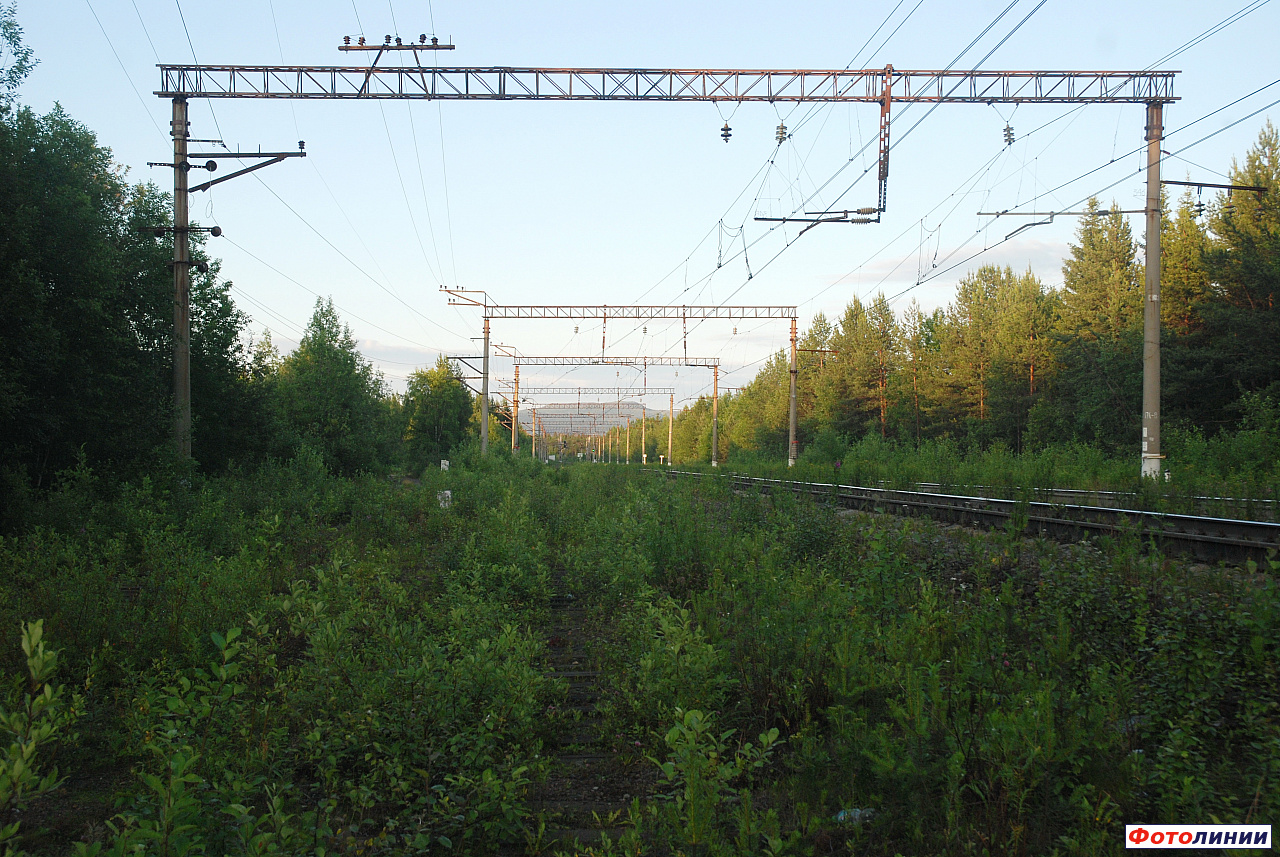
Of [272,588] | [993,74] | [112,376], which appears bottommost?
[272,588]

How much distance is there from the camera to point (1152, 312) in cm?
1680

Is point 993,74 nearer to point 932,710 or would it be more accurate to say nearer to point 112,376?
point 932,710

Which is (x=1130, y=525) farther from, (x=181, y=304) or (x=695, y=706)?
(x=181, y=304)

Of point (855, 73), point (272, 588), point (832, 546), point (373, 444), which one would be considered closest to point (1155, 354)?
point (855, 73)

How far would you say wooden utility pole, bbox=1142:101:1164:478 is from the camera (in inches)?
631

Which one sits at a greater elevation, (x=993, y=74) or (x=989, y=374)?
(x=993, y=74)

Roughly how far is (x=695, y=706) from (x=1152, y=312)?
17.0 metres

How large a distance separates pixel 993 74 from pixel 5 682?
20.2m

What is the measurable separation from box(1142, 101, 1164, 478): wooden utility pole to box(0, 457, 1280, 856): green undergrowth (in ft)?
32.5

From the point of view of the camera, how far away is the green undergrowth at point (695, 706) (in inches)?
134

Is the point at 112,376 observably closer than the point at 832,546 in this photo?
No

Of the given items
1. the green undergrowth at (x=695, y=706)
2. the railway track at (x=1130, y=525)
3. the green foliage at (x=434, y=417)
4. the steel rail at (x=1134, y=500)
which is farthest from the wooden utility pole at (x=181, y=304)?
the green foliage at (x=434, y=417)

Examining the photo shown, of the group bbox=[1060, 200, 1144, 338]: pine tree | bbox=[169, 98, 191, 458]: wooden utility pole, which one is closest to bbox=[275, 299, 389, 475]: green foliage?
bbox=[169, 98, 191, 458]: wooden utility pole

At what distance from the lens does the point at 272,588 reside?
8.66 meters
